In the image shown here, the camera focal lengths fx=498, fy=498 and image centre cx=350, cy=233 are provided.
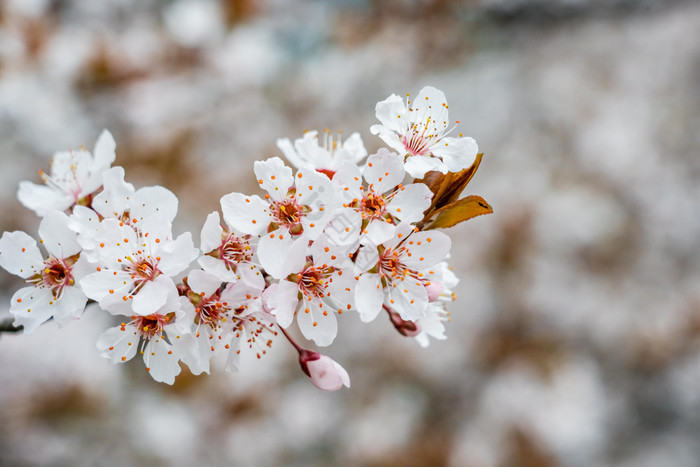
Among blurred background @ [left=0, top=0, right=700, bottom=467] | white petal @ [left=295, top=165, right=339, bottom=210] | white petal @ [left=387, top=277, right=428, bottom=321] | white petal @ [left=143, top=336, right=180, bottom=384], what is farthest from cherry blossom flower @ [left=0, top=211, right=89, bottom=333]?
blurred background @ [left=0, top=0, right=700, bottom=467]

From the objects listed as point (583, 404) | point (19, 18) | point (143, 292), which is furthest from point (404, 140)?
point (19, 18)

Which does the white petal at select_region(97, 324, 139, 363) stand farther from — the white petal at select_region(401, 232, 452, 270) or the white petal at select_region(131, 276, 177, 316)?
the white petal at select_region(401, 232, 452, 270)

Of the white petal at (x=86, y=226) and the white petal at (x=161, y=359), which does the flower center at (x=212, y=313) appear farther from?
the white petal at (x=86, y=226)

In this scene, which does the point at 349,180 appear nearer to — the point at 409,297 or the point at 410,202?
the point at 410,202

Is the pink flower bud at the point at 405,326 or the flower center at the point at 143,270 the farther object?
the pink flower bud at the point at 405,326

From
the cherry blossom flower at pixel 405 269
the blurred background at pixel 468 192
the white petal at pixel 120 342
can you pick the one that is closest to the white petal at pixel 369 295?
the cherry blossom flower at pixel 405 269

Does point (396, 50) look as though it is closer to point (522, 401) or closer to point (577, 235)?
point (577, 235)
